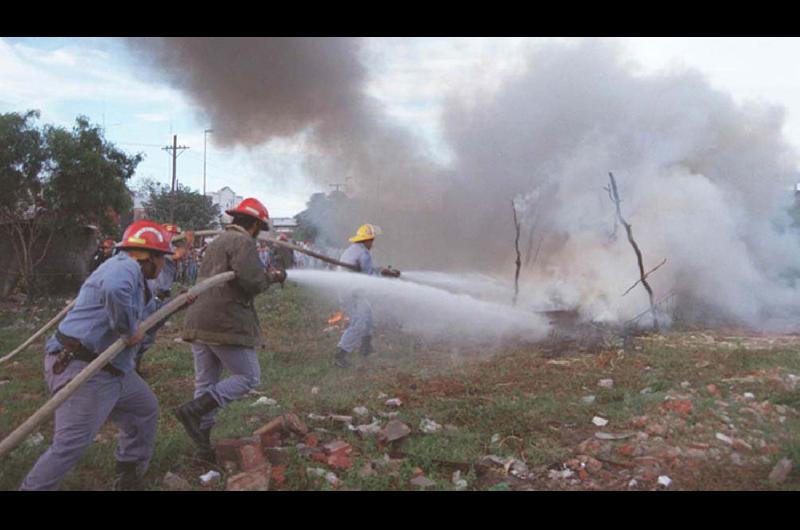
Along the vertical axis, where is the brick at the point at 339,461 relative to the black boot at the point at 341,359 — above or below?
below

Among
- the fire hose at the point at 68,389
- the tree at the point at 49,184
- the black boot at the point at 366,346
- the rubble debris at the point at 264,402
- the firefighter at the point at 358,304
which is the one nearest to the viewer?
the fire hose at the point at 68,389

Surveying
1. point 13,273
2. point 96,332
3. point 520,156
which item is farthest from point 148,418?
point 520,156

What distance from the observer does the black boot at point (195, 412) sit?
419cm

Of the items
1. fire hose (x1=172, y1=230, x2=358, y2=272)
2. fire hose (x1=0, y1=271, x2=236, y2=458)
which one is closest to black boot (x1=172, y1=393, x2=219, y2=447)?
fire hose (x1=0, y1=271, x2=236, y2=458)

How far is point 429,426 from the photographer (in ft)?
16.9

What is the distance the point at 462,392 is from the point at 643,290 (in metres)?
6.49

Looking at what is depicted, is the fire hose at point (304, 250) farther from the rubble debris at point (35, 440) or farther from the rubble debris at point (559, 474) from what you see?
the rubble debris at point (559, 474)

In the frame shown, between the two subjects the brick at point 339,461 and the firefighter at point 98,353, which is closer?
the firefighter at point 98,353

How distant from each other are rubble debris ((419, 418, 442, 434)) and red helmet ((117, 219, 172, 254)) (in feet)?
8.29

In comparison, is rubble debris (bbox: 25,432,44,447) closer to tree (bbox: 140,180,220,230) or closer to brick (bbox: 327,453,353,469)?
brick (bbox: 327,453,353,469)

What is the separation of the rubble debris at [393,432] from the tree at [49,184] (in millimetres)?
12419

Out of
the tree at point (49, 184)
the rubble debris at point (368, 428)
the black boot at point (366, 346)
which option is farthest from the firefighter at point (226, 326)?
the tree at point (49, 184)

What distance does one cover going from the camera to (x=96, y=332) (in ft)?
11.6

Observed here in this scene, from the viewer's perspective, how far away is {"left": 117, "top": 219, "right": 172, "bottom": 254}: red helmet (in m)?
3.80
